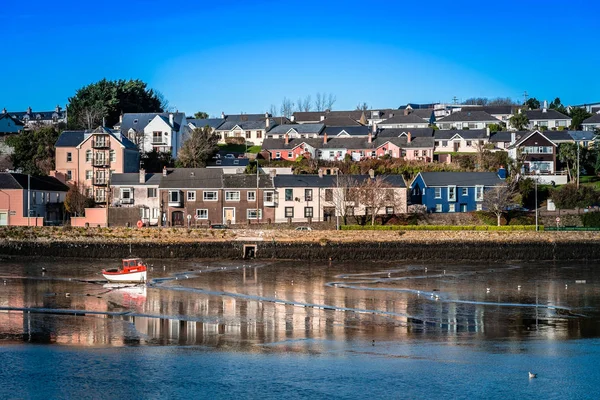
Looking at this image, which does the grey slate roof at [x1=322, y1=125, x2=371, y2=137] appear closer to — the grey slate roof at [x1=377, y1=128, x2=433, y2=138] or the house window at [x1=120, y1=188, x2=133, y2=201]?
the grey slate roof at [x1=377, y1=128, x2=433, y2=138]

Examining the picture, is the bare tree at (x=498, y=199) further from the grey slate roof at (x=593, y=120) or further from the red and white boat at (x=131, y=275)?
the grey slate roof at (x=593, y=120)

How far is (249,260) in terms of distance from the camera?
60.2 m

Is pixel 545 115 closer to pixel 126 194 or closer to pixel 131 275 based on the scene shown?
pixel 126 194

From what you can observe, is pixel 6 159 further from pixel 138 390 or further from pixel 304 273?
pixel 138 390

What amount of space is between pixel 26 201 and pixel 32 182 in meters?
2.87

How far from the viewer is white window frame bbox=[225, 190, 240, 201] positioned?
2853 inches

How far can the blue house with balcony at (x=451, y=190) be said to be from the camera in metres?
74.9

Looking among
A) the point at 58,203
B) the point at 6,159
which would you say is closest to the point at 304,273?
the point at 58,203

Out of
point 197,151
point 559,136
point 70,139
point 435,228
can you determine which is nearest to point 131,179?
point 70,139

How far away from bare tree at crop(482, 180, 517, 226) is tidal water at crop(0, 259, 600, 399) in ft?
59.2

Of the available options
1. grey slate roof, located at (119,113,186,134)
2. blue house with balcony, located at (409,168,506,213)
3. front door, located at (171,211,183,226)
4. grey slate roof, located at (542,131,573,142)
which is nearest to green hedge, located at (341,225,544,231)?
blue house with balcony, located at (409,168,506,213)

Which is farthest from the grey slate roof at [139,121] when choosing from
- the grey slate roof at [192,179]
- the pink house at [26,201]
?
the pink house at [26,201]

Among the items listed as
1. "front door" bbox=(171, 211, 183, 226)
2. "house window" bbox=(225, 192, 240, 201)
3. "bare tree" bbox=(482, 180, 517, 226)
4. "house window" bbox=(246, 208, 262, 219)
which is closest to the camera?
"bare tree" bbox=(482, 180, 517, 226)

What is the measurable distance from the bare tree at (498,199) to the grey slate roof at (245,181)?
65.8 feet
